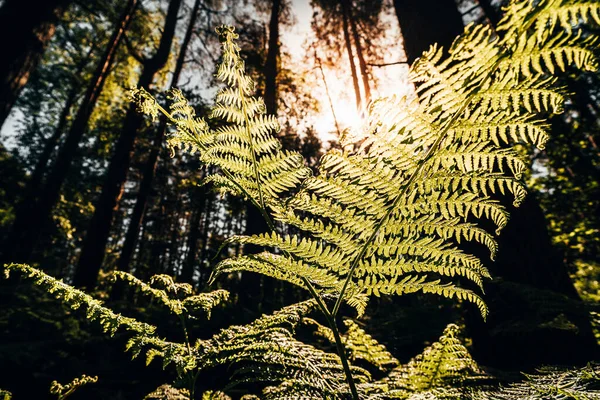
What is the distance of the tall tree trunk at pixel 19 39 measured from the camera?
3.35 m

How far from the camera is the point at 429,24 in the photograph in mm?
2729

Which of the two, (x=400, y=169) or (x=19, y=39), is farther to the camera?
(x=19, y=39)

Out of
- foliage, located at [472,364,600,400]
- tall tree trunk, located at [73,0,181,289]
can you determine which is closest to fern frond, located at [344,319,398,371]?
foliage, located at [472,364,600,400]

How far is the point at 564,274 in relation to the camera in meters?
2.23

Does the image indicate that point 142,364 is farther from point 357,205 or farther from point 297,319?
point 357,205

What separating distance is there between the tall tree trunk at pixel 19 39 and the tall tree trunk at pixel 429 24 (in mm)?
3865

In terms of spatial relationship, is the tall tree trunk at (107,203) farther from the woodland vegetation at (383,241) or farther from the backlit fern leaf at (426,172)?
the backlit fern leaf at (426,172)

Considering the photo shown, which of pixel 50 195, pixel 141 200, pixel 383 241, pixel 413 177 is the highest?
pixel 141 200

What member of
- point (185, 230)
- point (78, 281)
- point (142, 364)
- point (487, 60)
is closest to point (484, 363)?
point (487, 60)

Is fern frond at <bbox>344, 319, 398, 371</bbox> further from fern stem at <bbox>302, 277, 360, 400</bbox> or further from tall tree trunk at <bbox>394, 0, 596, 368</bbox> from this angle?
fern stem at <bbox>302, 277, 360, 400</bbox>

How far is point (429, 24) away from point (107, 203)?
7.27 metres

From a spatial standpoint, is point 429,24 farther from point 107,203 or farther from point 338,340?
point 107,203

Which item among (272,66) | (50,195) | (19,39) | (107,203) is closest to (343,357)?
(19,39)

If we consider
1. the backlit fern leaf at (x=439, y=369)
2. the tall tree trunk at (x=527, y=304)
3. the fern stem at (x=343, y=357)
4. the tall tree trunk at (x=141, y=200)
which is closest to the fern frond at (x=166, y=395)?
the backlit fern leaf at (x=439, y=369)
